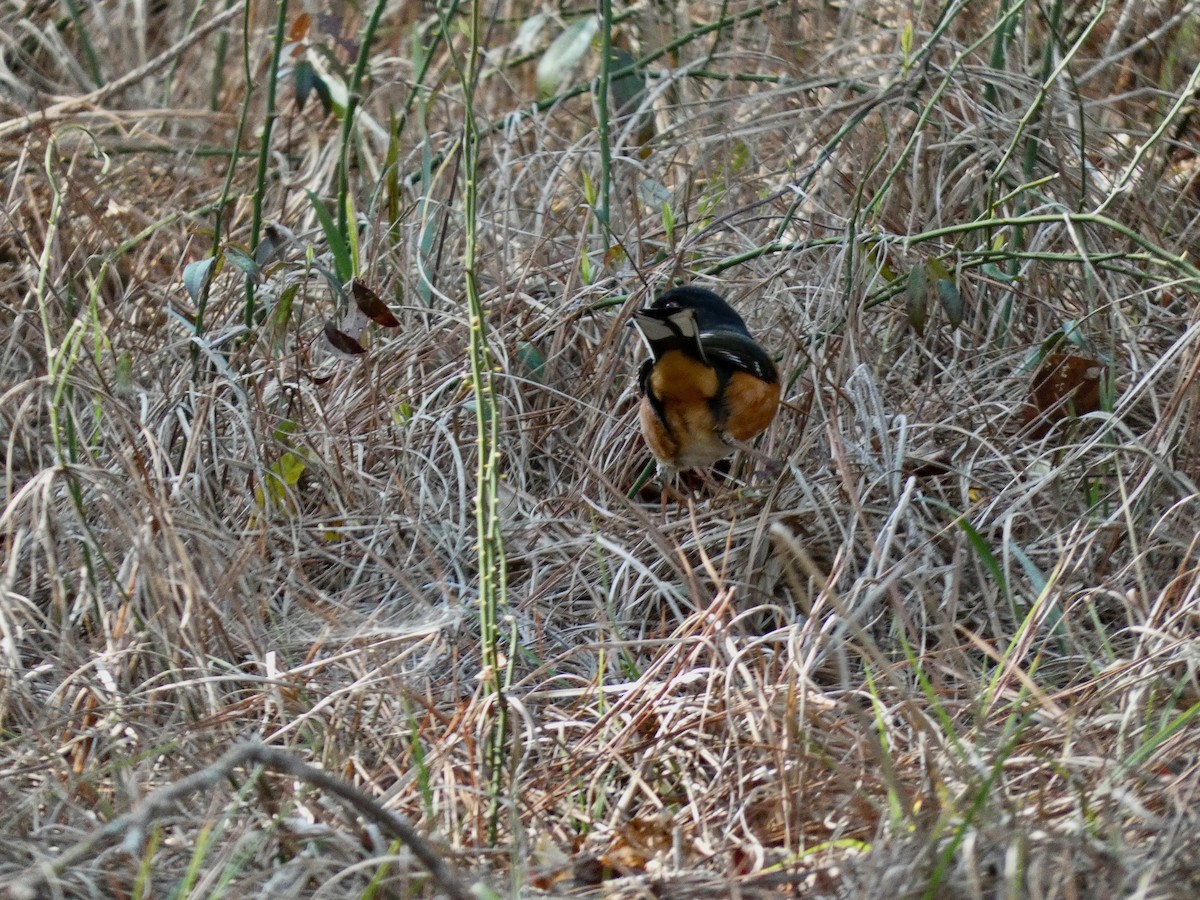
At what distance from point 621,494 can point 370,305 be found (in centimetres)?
72

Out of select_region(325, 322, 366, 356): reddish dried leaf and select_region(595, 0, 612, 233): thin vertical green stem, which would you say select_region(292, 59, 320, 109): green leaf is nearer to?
select_region(595, 0, 612, 233): thin vertical green stem

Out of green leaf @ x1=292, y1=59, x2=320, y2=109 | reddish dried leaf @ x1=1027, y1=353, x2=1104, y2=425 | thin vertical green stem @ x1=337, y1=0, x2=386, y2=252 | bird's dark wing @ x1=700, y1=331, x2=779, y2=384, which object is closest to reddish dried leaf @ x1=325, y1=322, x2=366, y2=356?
thin vertical green stem @ x1=337, y1=0, x2=386, y2=252

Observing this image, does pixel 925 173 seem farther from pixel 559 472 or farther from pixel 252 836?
pixel 252 836

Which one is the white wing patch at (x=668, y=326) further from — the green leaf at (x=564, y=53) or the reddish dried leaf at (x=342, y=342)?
the green leaf at (x=564, y=53)

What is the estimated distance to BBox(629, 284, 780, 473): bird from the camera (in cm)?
337

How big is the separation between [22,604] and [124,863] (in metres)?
0.87

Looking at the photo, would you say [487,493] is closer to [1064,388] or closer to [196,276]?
[196,276]

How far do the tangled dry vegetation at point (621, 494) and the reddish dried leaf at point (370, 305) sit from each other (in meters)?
0.12

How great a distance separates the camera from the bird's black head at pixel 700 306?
3.32 meters

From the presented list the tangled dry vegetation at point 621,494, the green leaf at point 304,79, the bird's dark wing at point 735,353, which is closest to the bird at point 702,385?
the bird's dark wing at point 735,353

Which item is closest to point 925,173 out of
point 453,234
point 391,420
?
point 453,234

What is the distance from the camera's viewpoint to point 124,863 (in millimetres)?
2049

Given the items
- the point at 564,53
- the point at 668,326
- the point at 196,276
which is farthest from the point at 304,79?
the point at 668,326

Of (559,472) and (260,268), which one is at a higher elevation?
(260,268)
